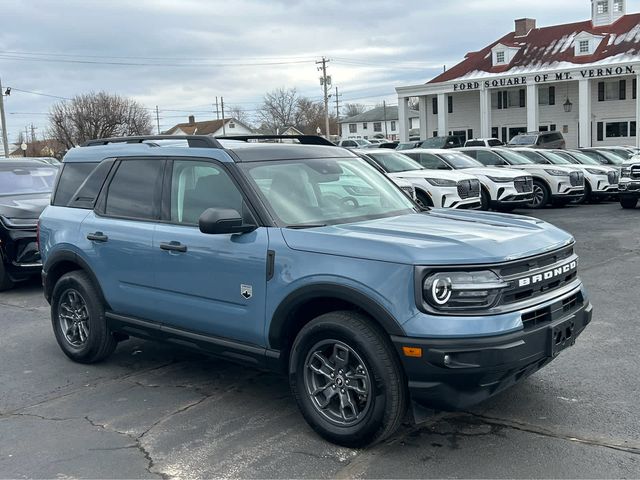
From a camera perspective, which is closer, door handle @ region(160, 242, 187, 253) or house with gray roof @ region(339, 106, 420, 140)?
door handle @ region(160, 242, 187, 253)

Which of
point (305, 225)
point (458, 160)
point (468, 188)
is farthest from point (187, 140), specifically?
point (458, 160)

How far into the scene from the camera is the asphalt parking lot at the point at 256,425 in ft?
12.6

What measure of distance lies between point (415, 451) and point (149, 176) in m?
2.92

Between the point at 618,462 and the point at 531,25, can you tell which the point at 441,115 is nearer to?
the point at 531,25

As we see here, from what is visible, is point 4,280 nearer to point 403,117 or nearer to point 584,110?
point 584,110

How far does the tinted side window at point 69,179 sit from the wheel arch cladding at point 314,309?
2706 mm

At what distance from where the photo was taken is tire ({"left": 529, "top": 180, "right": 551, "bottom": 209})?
59.6ft

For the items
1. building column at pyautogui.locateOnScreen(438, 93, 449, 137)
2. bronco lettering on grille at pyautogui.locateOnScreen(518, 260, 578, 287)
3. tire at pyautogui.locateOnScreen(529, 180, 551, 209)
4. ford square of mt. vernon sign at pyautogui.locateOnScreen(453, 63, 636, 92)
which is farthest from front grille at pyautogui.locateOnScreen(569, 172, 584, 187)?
building column at pyautogui.locateOnScreen(438, 93, 449, 137)

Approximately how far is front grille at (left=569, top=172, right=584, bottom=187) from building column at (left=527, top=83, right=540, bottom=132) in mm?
26978

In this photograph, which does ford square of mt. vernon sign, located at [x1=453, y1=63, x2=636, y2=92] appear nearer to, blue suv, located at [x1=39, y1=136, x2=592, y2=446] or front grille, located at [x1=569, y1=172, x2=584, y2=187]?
front grille, located at [x1=569, y1=172, x2=584, y2=187]

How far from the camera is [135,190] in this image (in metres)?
5.45

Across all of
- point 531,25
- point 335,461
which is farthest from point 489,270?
point 531,25

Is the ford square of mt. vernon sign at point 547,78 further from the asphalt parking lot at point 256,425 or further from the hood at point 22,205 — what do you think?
the asphalt parking lot at point 256,425

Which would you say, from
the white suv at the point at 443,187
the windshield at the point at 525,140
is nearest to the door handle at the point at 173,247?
the white suv at the point at 443,187
